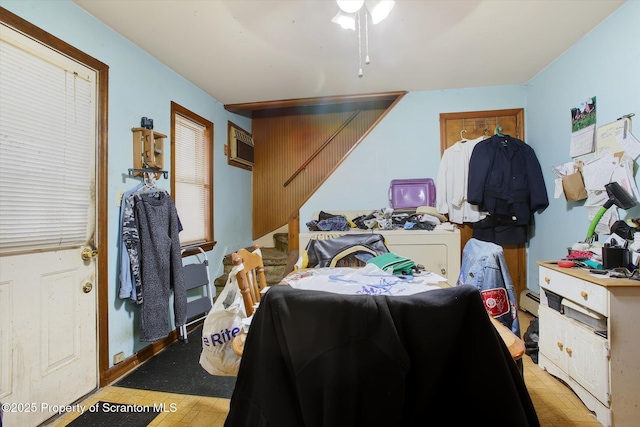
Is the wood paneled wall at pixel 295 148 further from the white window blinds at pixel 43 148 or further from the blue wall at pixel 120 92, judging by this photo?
the white window blinds at pixel 43 148

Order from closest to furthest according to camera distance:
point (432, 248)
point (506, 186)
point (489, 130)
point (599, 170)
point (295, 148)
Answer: point (599, 170) < point (432, 248) < point (506, 186) < point (489, 130) < point (295, 148)

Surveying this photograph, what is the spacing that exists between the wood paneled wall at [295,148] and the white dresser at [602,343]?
2887 mm

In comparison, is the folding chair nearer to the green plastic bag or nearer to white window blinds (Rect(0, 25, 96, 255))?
white window blinds (Rect(0, 25, 96, 255))

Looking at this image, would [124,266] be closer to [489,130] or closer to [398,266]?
[398,266]

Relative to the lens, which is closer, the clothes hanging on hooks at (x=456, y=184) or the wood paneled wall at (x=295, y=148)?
the clothes hanging on hooks at (x=456, y=184)

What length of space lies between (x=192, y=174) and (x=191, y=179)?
58 millimetres

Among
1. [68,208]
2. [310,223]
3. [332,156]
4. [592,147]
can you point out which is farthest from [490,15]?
[68,208]

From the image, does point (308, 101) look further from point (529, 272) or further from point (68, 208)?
point (529, 272)

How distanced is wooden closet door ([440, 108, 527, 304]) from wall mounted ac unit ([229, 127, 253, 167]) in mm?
2453

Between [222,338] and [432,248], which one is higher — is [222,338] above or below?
below

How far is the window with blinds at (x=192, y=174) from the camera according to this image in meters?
2.64

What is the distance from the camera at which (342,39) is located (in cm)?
210

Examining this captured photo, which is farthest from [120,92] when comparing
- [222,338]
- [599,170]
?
[599,170]

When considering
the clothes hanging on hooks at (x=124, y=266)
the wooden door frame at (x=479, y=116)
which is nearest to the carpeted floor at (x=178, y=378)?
the clothes hanging on hooks at (x=124, y=266)
